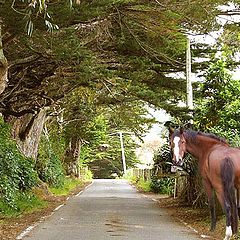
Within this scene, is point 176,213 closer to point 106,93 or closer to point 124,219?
point 124,219

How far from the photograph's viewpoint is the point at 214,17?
15281 millimetres

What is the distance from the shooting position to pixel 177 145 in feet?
26.8

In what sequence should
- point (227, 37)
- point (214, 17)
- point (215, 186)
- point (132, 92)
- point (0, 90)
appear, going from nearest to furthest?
point (215, 186), point (0, 90), point (214, 17), point (227, 37), point (132, 92)

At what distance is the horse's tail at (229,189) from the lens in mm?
8008

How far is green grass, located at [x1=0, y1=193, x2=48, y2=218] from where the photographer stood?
53.2 ft

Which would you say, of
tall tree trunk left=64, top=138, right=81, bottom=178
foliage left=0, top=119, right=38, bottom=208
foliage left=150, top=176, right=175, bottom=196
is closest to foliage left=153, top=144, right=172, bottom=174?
foliage left=0, top=119, right=38, bottom=208

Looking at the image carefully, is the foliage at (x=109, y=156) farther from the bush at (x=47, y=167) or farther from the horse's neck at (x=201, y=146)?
the horse's neck at (x=201, y=146)

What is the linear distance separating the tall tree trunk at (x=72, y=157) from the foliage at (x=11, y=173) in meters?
25.5

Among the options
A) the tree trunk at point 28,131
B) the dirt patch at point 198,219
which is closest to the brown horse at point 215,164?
the dirt patch at point 198,219

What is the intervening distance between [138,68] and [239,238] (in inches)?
389

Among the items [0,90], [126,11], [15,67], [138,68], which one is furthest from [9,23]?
[138,68]

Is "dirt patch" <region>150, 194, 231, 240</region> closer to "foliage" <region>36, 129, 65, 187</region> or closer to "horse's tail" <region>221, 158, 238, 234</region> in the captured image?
"horse's tail" <region>221, 158, 238, 234</region>

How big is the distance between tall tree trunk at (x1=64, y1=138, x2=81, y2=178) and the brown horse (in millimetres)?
38935

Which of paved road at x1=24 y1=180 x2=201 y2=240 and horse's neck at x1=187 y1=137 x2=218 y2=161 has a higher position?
horse's neck at x1=187 y1=137 x2=218 y2=161
